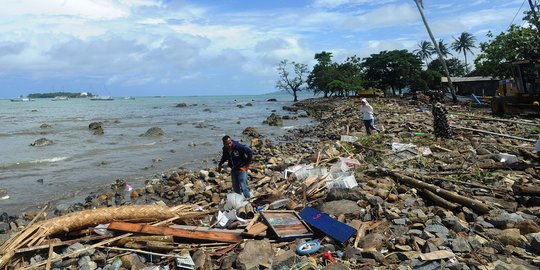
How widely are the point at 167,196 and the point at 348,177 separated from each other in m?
4.75

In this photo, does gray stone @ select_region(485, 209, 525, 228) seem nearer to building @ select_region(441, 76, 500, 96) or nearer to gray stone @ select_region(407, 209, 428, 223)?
gray stone @ select_region(407, 209, 428, 223)

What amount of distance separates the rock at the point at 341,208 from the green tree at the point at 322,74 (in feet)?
178

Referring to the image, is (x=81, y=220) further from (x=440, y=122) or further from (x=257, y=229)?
(x=440, y=122)

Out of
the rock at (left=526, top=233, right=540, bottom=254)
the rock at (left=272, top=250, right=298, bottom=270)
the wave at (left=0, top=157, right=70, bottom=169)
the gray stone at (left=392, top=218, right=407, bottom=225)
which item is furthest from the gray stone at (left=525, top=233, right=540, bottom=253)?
the wave at (left=0, top=157, right=70, bottom=169)

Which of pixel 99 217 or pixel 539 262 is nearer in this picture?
pixel 539 262

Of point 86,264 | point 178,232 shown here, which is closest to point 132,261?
point 86,264

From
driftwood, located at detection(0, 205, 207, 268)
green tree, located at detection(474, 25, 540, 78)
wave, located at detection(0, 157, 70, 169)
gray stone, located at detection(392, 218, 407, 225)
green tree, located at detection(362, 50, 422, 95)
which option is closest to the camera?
driftwood, located at detection(0, 205, 207, 268)

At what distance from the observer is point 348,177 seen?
25.7 ft

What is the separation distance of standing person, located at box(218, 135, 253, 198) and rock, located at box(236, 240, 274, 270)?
2.73 meters

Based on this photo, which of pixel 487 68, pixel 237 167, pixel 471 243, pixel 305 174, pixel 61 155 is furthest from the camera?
pixel 487 68

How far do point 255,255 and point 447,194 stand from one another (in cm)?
371

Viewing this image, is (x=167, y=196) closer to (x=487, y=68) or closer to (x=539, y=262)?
(x=539, y=262)

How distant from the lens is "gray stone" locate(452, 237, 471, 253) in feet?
15.2

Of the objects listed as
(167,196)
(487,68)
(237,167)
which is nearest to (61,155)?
(167,196)
